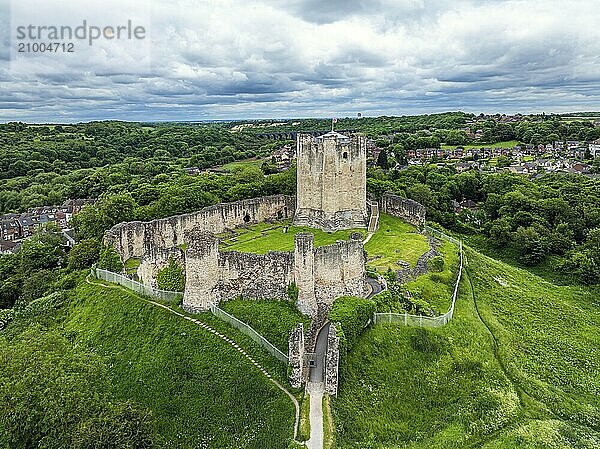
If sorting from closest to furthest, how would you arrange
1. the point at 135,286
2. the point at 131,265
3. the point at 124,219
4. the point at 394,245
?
the point at 135,286 < the point at 131,265 < the point at 394,245 < the point at 124,219

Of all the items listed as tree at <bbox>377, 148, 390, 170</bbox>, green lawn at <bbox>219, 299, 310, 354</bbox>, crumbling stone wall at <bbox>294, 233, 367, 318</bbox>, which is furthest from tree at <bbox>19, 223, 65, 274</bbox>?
tree at <bbox>377, 148, 390, 170</bbox>

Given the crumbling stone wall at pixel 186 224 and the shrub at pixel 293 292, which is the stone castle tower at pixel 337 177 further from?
the shrub at pixel 293 292

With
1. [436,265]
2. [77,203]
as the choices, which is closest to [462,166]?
[436,265]

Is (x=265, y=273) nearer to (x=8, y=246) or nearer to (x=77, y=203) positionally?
(x=8, y=246)

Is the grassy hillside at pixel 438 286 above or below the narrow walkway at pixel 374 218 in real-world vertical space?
below

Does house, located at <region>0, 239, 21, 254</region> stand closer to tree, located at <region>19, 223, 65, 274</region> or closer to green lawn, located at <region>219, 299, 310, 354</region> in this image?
tree, located at <region>19, 223, 65, 274</region>

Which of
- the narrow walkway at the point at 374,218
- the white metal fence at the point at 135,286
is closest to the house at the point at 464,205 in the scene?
the narrow walkway at the point at 374,218
